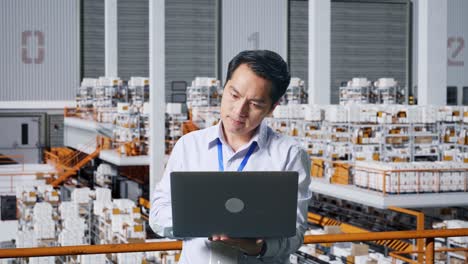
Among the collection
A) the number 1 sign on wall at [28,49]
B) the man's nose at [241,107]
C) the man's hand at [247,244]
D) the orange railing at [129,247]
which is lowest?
the orange railing at [129,247]

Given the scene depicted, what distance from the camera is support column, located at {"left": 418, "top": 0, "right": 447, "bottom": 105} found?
1617cm

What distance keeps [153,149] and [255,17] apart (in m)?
15.7

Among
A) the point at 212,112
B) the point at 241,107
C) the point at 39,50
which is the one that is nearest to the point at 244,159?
the point at 241,107

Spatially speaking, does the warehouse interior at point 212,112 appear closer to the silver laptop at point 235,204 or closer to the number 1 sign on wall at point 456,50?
the number 1 sign on wall at point 456,50

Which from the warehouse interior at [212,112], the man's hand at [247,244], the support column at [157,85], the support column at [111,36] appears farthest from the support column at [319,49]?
the man's hand at [247,244]

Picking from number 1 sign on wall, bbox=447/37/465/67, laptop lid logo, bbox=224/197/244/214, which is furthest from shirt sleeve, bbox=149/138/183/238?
number 1 sign on wall, bbox=447/37/465/67

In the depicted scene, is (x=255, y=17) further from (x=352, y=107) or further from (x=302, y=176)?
(x=302, y=176)

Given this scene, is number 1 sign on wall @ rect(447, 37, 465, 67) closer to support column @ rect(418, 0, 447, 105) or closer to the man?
support column @ rect(418, 0, 447, 105)

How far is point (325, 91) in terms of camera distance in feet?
61.3

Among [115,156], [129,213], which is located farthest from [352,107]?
[115,156]

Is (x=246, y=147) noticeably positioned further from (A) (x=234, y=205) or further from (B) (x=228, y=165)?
(A) (x=234, y=205)

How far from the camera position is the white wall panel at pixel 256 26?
3372cm

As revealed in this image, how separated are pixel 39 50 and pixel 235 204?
31.9m

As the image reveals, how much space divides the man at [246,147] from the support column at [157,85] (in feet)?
56.0
